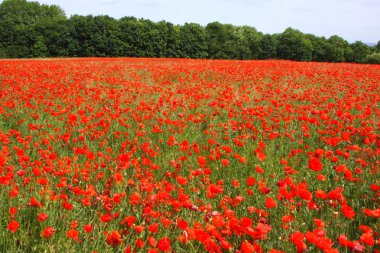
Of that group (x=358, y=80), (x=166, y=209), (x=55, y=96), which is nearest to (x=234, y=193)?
(x=166, y=209)

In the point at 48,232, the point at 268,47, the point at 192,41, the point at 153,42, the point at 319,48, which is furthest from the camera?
the point at 319,48

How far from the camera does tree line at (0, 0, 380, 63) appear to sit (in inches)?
1681

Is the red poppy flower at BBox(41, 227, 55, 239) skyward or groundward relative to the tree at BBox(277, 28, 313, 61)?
groundward

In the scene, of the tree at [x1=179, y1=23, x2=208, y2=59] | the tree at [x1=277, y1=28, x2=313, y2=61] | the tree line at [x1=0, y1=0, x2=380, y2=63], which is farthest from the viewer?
the tree at [x1=277, y1=28, x2=313, y2=61]

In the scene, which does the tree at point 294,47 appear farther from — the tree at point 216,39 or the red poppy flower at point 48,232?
the red poppy flower at point 48,232

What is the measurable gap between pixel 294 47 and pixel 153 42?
1758 centimetres

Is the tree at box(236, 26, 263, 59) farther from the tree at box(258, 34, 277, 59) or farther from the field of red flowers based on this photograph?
the field of red flowers

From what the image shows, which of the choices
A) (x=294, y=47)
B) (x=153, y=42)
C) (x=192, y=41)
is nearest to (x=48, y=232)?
(x=153, y=42)

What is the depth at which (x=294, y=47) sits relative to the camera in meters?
46.9

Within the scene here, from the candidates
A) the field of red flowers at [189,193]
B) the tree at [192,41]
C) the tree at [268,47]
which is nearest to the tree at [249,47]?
the tree at [268,47]

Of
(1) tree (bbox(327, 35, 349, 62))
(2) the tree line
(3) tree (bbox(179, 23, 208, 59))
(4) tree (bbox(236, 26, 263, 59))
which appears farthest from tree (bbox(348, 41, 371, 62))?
(3) tree (bbox(179, 23, 208, 59))

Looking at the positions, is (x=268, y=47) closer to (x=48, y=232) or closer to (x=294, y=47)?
(x=294, y=47)

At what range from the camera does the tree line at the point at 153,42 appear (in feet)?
140

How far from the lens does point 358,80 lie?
12.3 meters
